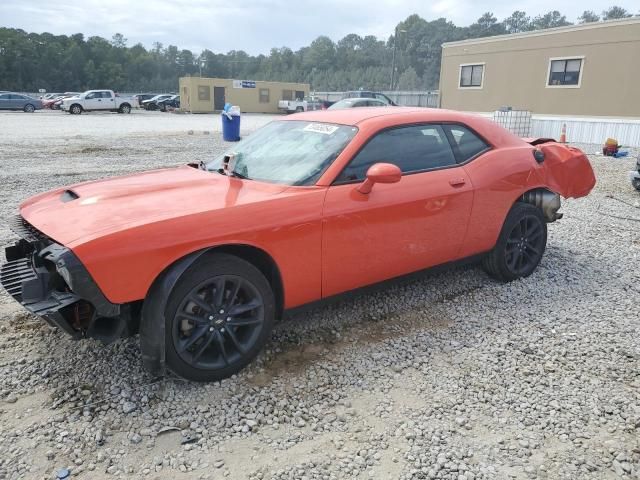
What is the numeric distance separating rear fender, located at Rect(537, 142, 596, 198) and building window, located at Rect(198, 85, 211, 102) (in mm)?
42987

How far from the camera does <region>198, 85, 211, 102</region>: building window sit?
44.2 meters

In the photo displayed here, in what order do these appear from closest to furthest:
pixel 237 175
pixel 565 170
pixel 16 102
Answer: pixel 237 175, pixel 565 170, pixel 16 102

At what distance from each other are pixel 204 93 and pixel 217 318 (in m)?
44.7

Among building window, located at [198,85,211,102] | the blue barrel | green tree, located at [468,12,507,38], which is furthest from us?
green tree, located at [468,12,507,38]

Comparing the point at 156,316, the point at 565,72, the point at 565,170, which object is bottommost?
the point at 156,316

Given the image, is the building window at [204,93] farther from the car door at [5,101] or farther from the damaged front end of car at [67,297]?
the damaged front end of car at [67,297]

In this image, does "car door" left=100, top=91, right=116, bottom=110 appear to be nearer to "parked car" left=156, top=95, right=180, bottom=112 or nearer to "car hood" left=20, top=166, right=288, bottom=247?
"parked car" left=156, top=95, right=180, bottom=112

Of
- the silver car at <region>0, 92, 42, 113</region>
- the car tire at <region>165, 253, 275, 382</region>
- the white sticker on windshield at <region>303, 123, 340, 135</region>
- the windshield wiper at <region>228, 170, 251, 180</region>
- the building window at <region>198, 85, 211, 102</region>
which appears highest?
the building window at <region>198, 85, 211, 102</region>

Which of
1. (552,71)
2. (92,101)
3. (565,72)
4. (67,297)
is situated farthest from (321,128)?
(92,101)

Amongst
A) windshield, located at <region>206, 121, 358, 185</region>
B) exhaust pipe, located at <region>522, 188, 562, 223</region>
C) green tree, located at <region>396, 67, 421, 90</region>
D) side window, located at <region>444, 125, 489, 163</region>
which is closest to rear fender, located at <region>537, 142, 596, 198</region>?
exhaust pipe, located at <region>522, 188, 562, 223</region>

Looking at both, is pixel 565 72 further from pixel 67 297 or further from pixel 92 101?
pixel 92 101

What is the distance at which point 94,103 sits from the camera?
36.1 m

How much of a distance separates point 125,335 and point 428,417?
1.71m

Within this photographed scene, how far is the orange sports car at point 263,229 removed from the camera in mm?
2641
